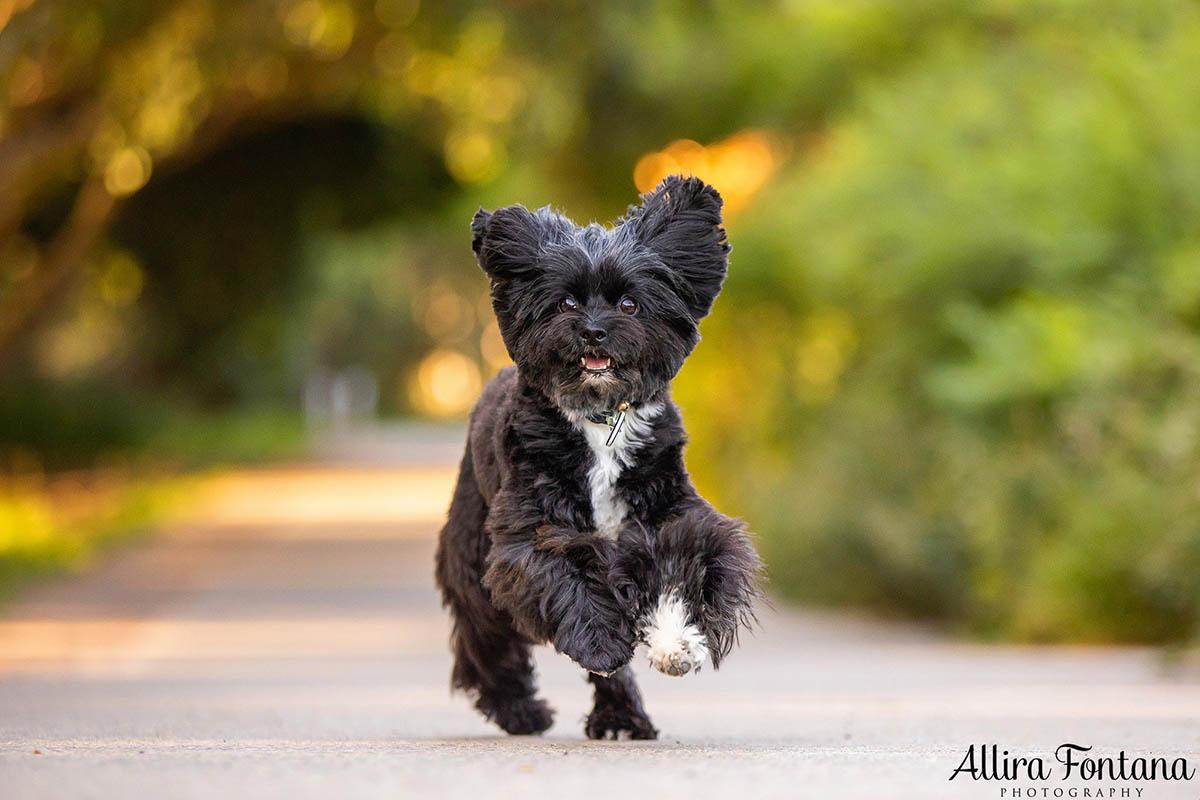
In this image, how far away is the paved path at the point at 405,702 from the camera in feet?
17.9

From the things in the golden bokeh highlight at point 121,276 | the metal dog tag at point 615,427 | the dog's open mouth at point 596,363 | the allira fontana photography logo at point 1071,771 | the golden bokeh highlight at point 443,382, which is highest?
the golden bokeh highlight at point 443,382

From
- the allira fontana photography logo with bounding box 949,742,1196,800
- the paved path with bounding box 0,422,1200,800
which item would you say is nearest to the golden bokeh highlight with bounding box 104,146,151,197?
the paved path with bounding box 0,422,1200,800

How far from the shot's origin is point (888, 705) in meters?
10.1

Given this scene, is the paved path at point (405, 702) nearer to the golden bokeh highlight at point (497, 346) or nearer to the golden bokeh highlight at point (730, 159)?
the golden bokeh highlight at point (497, 346)

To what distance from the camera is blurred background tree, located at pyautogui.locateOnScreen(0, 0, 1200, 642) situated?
14.1 meters

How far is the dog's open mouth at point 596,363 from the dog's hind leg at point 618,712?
1.38m

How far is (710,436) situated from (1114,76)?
1110cm

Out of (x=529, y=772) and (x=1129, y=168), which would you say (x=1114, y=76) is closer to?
(x=1129, y=168)

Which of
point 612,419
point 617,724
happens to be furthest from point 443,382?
point 612,419

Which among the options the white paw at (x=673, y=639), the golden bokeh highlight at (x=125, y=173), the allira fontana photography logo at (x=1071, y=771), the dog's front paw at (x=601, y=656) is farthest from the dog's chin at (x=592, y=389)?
the golden bokeh highlight at (x=125, y=173)

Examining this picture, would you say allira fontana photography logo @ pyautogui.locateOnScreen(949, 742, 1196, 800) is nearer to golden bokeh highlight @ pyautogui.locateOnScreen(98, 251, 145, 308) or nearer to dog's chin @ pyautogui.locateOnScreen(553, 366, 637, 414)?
dog's chin @ pyautogui.locateOnScreen(553, 366, 637, 414)

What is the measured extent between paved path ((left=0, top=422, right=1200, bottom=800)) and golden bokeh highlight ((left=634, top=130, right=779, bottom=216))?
6.11 metres

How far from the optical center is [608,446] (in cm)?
625

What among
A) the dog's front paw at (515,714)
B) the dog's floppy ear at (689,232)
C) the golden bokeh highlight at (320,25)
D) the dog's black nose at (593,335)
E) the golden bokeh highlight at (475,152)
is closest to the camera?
the dog's black nose at (593,335)
